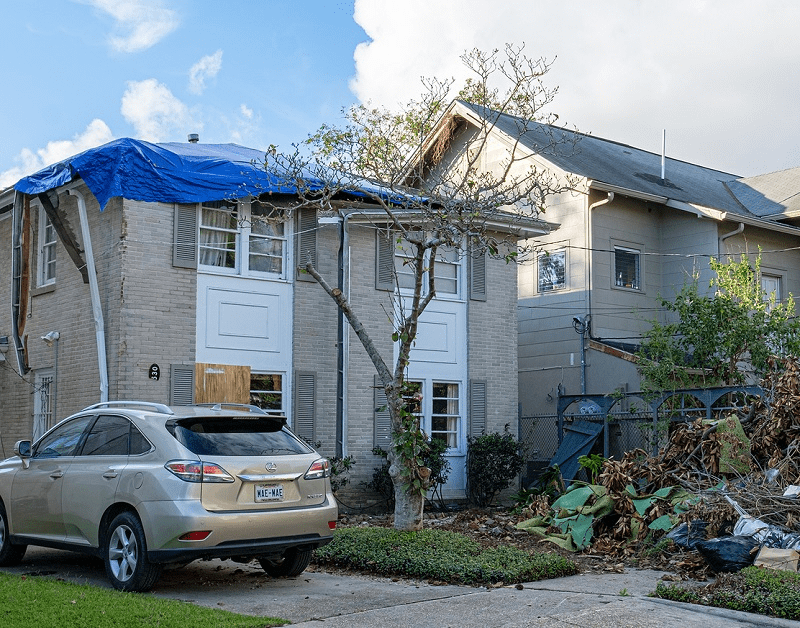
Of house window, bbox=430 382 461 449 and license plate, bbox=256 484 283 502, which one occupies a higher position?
house window, bbox=430 382 461 449

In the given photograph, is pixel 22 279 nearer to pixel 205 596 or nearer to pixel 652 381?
pixel 205 596

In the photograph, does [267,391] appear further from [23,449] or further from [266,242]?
[23,449]

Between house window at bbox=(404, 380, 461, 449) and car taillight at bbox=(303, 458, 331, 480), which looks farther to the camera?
house window at bbox=(404, 380, 461, 449)

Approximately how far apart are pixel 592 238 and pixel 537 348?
2.62m

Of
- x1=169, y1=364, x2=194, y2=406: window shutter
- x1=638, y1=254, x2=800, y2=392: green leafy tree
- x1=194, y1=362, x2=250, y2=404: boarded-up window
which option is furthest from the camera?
x1=638, y1=254, x2=800, y2=392: green leafy tree

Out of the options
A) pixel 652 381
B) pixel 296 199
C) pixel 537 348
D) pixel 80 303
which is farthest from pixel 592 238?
pixel 80 303

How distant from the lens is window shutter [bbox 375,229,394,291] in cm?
1645

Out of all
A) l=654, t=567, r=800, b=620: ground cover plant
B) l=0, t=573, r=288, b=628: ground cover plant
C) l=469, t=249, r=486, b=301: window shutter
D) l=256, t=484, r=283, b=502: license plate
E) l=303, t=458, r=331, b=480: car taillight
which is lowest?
l=0, t=573, r=288, b=628: ground cover plant

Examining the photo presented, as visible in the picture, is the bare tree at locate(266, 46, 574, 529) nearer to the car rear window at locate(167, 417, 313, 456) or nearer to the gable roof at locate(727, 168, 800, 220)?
the car rear window at locate(167, 417, 313, 456)

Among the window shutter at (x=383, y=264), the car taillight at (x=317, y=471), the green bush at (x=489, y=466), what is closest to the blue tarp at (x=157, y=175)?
the window shutter at (x=383, y=264)

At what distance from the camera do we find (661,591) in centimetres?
789

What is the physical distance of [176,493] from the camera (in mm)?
7926

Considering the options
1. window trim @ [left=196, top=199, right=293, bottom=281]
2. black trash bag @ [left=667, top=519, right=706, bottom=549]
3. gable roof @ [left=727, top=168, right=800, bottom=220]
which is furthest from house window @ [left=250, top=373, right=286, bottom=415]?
gable roof @ [left=727, top=168, right=800, bottom=220]

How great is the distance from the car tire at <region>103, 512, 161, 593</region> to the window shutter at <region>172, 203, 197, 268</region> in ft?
22.1
